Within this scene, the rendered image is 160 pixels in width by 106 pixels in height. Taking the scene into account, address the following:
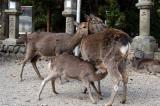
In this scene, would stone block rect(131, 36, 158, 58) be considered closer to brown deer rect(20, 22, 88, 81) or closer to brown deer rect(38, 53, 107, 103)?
brown deer rect(20, 22, 88, 81)

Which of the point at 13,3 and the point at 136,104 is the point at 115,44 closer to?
the point at 136,104

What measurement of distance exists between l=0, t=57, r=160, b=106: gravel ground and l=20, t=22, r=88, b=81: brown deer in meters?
0.72

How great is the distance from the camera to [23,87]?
9281 mm

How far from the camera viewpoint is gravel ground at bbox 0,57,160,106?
769 centimetres

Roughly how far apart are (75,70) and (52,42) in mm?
2207

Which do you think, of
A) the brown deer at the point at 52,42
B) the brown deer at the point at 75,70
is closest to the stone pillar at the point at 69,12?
the brown deer at the point at 52,42

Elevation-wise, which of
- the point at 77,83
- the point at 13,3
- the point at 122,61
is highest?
the point at 13,3

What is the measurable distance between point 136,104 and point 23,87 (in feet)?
9.26

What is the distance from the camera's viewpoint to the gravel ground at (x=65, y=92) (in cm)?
769

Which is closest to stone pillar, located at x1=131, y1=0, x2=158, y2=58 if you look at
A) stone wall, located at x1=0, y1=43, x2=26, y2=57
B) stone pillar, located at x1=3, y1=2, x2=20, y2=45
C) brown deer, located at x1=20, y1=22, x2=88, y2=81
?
brown deer, located at x1=20, y1=22, x2=88, y2=81

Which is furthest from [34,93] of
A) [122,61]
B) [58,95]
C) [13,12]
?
[13,12]

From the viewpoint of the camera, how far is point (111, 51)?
755 cm

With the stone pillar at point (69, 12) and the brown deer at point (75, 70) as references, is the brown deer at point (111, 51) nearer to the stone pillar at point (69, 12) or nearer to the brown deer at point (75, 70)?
the brown deer at point (75, 70)

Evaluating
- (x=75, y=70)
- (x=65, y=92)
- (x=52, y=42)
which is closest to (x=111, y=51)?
(x=75, y=70)
